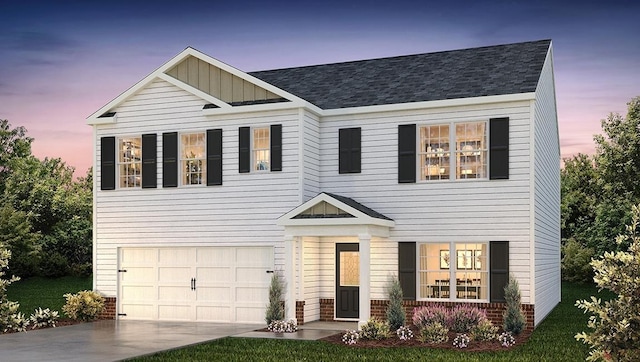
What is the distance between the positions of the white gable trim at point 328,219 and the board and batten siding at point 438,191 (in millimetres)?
882

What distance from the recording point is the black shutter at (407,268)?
1948 centimetres

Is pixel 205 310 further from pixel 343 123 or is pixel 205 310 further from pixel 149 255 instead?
pixel 343 123

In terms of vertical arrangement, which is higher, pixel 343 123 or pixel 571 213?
pixel 343 123

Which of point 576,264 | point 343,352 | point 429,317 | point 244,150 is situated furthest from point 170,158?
point 576,264

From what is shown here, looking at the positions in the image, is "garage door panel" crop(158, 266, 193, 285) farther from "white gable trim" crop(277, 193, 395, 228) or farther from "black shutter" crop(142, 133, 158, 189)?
"white gable trim" crop(277, 193, 395, 228)

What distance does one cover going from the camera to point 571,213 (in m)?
44.2

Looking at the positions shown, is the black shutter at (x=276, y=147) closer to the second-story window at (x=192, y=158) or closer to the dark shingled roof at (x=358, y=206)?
the dark shingled roof at (x=358, y=206)

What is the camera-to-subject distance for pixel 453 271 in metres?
19.2

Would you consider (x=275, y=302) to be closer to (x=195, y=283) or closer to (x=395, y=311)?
(x=195, y=283)

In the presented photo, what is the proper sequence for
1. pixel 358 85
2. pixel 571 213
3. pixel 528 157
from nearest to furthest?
1. pixel 528 157
2. pixel 358 85
3. pixel 571 213

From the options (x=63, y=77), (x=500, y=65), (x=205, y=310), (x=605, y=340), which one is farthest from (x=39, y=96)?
(x=605, y=340)

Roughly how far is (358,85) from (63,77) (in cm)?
1298

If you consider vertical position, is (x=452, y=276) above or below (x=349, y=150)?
below

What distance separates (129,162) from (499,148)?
10.3 metres
